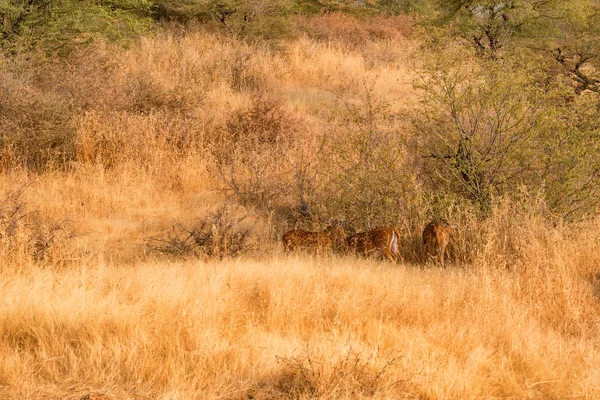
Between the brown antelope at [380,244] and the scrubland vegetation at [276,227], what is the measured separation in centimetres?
23

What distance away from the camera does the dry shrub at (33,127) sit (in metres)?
7.99

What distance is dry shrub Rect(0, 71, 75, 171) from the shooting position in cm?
799

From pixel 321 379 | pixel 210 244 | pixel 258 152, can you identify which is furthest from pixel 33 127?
pixel 321 379

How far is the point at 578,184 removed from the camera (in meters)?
5.97

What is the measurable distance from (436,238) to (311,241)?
1.12 meters

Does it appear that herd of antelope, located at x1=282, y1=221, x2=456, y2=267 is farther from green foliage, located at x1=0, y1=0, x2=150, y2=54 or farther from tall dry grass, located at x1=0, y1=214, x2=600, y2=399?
green foliage, located at x1=0, y1=0, x2=150, y2=54

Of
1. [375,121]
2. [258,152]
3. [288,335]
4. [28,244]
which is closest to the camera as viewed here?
[288,335]

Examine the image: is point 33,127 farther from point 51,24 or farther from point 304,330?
point 304,330

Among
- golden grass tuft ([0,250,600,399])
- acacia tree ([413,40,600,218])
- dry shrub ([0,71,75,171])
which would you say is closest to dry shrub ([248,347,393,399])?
golden grass tuft ([0,250,600,399])

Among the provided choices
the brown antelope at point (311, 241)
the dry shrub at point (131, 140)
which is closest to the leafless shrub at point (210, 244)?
the brown antelope at point (311, 241)

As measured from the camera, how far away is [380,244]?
5469mm

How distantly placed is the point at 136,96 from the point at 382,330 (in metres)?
6.93

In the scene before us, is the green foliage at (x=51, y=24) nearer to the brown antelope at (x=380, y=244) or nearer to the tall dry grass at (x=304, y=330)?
the brown antelope at (x=380, y=244)

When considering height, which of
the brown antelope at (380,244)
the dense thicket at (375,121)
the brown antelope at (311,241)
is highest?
the dense thicket at (375,121)
